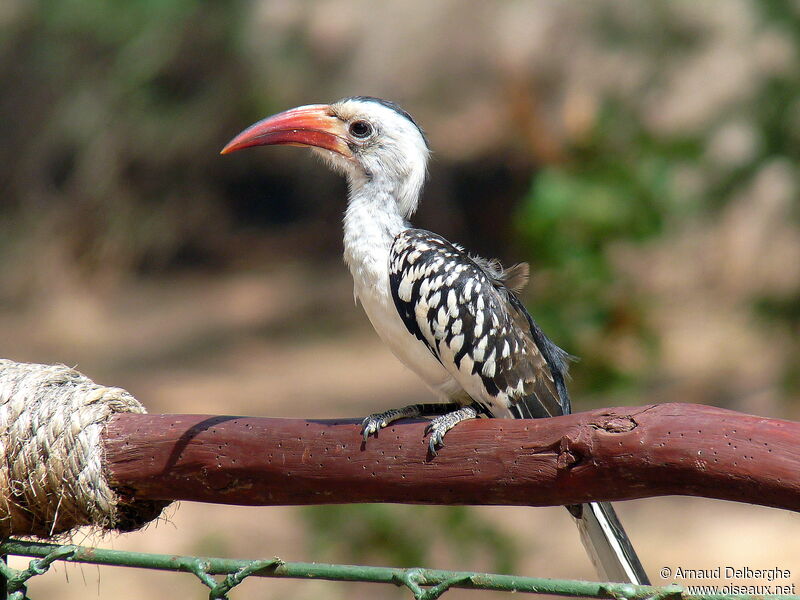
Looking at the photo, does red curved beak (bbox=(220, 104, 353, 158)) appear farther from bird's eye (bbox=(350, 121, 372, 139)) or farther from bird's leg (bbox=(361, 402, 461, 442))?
bird's leg (bbox=(361, 402, 461, 442))

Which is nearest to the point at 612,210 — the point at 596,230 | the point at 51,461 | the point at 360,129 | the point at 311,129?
the point at 596,230

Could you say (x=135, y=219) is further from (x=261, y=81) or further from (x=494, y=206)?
(x=494, y=206)

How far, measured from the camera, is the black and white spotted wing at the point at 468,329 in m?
2.42

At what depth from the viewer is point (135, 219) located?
10.3 m

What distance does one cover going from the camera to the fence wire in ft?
4.36

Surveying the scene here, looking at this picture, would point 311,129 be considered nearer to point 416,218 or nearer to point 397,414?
point 397,414

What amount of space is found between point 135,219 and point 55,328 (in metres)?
1.55

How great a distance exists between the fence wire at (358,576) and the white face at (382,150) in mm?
1462

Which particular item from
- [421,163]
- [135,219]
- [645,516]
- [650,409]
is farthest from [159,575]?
[135,219]

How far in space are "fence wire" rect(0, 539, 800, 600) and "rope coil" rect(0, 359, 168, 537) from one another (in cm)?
14

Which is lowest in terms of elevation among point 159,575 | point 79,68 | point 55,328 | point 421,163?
point 159,575

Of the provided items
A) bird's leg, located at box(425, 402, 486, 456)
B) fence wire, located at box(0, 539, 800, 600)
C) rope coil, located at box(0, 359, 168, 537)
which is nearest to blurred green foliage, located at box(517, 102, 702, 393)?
bird's leg, located at box(425, 402, 486, 456)

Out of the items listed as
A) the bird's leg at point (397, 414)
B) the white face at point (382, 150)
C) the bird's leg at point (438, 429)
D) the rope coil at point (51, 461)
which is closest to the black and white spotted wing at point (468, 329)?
the bird's leg at point (397, 414)

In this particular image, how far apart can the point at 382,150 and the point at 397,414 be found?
96 centimetres
